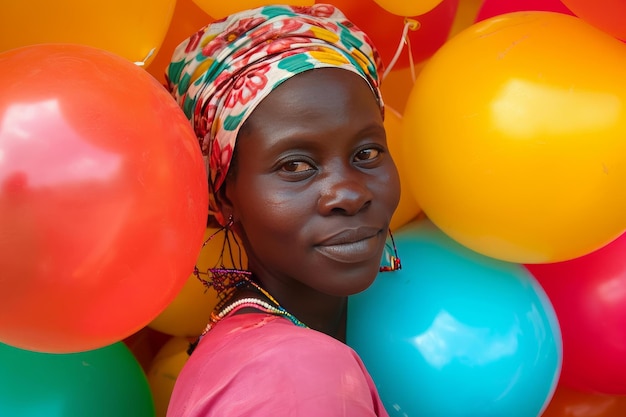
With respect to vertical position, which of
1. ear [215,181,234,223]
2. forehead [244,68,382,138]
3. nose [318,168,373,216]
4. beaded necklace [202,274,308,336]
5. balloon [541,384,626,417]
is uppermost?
forehead [244,68,382,138]

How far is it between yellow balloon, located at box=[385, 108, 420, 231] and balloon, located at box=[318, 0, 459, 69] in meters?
0.16

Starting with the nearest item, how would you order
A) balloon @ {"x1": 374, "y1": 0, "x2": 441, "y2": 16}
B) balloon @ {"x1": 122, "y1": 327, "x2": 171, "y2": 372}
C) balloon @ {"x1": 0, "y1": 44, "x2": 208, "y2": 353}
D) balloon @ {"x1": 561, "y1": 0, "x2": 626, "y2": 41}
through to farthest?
balloon @ {"x1": 0, "y1": 44, "x2": 208, "y2": 353}, balloon @ {"x1": 561, "y1": 0, "x2": 626, "y2": 41}, balloon @ {"x1": 374, "y1": 0, "x2": 441, "y2": 16}, balloon @ {"x1": 122, "y1": 327, "x2": 171, "y2": 372}

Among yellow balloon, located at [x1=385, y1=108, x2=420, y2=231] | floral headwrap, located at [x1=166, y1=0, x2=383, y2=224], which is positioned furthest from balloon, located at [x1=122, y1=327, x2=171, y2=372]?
yellow balloon, located at [x1=385, y1=108, x2=420, y2=231]

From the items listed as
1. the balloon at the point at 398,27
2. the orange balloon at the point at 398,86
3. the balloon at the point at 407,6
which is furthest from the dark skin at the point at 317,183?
the orange balloon at the point at 398,86

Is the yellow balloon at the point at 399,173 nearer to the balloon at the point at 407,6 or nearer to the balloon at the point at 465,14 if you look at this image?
the balloon at the point at 407,6

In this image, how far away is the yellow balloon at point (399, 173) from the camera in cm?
168

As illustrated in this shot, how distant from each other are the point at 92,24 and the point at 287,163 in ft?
1.52

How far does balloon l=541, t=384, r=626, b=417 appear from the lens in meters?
1.82

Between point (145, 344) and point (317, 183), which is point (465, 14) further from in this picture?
point (145, 344)

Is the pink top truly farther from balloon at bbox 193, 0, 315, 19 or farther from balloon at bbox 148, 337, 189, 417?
balloon at bbox 193, 0, 315, 19

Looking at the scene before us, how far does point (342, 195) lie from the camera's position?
4.13 ft

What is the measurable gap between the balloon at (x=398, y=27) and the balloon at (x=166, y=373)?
0.85 meters

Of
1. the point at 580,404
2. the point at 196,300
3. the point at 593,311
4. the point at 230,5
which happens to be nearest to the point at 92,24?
the point at 230,5

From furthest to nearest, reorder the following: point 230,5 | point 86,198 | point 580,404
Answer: point 580,404, point 230,5, point 86,198
